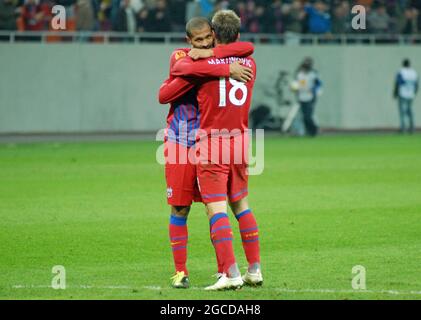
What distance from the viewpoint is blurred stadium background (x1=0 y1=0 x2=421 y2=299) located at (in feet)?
34.4

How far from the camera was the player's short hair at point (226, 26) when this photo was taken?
916cm

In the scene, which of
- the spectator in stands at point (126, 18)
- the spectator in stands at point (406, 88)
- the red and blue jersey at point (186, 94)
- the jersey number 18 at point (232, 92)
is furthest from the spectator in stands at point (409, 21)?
the jersey number 18 at point (232, 92)

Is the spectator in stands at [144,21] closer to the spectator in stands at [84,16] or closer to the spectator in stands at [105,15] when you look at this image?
the spectator in stands at [105,15]

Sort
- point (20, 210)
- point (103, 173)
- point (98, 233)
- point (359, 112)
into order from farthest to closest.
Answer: point (359, 112) → point (103, 173) → point (20, 210) → point (98, 233)

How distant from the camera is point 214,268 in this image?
34.8ft

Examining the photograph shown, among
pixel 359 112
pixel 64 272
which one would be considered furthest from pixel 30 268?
pixel 359 112

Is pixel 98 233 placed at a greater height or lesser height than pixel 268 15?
lesser

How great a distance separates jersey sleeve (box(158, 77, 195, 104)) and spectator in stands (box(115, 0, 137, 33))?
23302mm

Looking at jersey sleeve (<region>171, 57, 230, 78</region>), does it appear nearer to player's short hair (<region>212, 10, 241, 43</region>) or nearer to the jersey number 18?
the jersey number 18

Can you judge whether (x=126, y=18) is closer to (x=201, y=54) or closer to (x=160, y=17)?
(x=160, y=17)

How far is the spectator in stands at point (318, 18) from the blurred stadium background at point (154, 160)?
0.06 metres

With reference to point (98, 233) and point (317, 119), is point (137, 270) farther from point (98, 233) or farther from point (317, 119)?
point (317, 119)

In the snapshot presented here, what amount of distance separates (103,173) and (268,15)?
1473 centimetres

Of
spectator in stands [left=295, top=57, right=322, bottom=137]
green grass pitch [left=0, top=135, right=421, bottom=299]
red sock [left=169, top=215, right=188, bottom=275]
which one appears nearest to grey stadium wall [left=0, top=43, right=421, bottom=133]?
spectator in stands [left=295, top=57, right=322, bottom=137]
